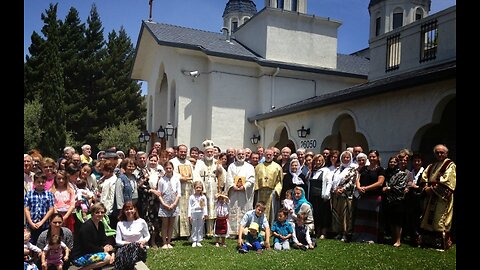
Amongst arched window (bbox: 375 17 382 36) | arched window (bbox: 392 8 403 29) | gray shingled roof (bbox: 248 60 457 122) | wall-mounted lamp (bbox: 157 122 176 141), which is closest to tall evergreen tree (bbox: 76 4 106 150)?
wall-mounted lamp (bbox: 157 122 176 141)

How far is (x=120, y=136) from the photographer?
1834 cm

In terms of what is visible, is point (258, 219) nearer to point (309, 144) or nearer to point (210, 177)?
point (210, 177)

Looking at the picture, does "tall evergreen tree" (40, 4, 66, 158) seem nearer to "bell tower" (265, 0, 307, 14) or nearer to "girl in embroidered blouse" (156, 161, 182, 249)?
"girl in embroidered blouse" (156, 161, 182, 249)

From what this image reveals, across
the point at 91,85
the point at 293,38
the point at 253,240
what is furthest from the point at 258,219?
the point at 293,38

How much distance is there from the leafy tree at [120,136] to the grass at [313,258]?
363 inches

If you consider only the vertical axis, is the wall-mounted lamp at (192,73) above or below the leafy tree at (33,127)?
Result: above

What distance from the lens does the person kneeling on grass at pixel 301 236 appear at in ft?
23.3

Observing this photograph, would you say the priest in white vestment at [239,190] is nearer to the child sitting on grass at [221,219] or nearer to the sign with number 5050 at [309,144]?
the child sitting on grass at [221,219]

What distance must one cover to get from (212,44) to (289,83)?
342cm

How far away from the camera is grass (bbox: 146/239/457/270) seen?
19.0ft

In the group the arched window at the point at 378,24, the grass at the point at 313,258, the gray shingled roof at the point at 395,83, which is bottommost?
the grass at the point at 313,258

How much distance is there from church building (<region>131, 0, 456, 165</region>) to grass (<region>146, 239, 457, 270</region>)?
3.26 m

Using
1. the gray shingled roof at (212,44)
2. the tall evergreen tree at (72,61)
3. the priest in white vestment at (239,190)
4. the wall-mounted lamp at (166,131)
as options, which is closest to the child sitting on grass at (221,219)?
the priest in white vestment at (239,190)

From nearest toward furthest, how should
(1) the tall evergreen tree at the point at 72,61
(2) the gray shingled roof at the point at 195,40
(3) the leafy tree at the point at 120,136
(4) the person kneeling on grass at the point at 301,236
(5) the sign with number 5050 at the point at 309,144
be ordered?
(4) the person kneeling on grass at the point at 301,236
(1) the tall evergreen tree at the point at 72,61
(5) the sign with number 5050 at the point at 309,144
(3) the leafy tree at the point at 120,136
(2) the gray shingled roof at the point at 195,40
